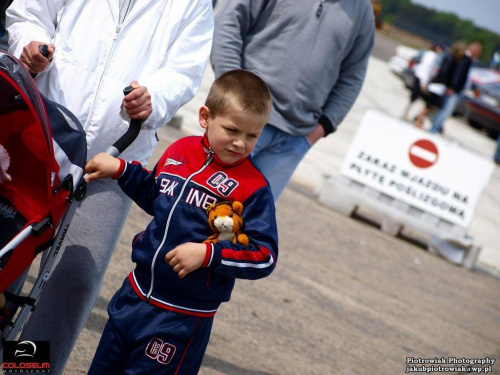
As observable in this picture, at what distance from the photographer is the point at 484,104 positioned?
2211cm

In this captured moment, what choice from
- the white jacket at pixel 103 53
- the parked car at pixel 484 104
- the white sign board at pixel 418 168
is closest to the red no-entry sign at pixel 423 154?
the white sign board at pixel 418 168

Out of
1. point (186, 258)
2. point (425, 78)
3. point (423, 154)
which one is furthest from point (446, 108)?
point (186, 258)

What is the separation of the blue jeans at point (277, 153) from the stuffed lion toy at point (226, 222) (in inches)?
57.1

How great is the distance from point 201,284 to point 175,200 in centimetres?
31

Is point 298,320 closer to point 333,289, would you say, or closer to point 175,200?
point 333,289

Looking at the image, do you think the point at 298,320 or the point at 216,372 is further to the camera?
the point at 298,320

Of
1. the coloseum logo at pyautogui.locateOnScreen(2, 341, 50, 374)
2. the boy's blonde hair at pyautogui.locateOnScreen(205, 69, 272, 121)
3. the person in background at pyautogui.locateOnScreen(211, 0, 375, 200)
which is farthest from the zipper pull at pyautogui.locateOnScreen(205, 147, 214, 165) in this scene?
Result: the person in background at pyautogui.locateOnScreen(211, 0, 375, 200)

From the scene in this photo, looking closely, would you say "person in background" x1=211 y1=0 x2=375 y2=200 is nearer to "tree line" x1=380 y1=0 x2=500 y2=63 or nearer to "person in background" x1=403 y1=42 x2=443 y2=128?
"person in background" x1=403 y1=42 x2=443 y2=128

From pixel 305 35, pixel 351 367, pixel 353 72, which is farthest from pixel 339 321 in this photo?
pixel 305 35

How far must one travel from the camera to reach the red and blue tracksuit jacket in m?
2.52

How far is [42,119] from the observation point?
95.8 inches

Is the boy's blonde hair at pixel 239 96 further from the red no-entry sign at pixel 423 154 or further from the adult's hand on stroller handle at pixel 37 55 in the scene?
the red no-entry sign at pixel 423 154

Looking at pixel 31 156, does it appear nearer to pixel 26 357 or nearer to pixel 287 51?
pixel 26 357

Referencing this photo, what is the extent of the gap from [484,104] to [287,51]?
1955 centimetres
